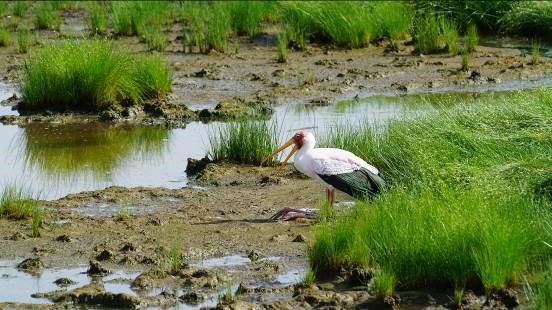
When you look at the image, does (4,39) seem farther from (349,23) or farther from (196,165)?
(196,165)

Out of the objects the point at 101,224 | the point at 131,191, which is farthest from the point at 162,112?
the point at 101,224

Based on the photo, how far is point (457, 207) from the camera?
7605 millimetres

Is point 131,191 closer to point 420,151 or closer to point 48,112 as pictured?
point 420,151

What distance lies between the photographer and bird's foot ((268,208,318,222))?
30.0 feet

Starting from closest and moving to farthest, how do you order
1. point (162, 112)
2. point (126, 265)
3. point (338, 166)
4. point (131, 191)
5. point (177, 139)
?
point (126, 265) → point (338, 166) → point (131, 191) → point (177, 139) → point (162, 112)

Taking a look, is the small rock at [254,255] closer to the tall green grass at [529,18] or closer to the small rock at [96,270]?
the small rock at [96,270]

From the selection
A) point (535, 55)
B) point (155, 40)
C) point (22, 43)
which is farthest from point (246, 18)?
point (535, 55)

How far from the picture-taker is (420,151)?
9125 mm

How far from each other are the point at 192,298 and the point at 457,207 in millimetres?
1668

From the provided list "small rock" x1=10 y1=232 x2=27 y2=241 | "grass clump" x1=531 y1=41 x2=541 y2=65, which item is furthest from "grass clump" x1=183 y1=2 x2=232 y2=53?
"small rock" x1=10 y1=232 x2=27 y2=241

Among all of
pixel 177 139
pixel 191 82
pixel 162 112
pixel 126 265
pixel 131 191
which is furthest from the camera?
pixel 191 82

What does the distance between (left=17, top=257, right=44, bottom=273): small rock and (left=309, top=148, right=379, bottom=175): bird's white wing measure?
2.10m

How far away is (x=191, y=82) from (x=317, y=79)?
1.55 meters

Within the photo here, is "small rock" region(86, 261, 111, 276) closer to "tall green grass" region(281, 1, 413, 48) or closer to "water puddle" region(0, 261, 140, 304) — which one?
"water puddle" region(0, 261, 140, 304)
